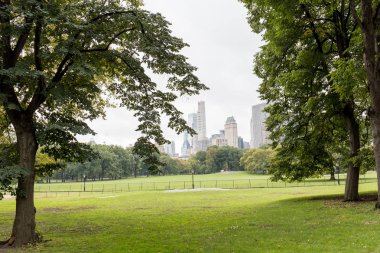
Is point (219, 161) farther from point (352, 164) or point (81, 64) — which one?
point (81, 64)

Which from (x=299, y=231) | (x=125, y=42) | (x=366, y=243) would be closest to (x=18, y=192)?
(x=125, y=42)

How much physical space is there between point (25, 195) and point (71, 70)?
4611 mm

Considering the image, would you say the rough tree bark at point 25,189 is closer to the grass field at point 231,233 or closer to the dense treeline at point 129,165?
the grass field at point 231,233

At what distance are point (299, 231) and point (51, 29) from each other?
36.7 feet

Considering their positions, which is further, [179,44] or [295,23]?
[295,23]

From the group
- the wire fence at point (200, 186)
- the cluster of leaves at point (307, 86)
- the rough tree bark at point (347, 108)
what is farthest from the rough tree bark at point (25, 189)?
the wire fence at point (200, 186)

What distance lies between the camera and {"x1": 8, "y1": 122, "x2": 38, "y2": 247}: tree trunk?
12430 mm

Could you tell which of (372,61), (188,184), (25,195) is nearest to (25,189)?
(25,195)

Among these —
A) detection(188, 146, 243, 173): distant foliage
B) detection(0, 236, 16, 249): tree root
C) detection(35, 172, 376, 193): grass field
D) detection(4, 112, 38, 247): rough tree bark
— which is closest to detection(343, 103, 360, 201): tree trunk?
detection(4, 112, 38, 247): rough tree bark

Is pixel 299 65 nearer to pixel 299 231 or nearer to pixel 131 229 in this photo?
pixel 299 231

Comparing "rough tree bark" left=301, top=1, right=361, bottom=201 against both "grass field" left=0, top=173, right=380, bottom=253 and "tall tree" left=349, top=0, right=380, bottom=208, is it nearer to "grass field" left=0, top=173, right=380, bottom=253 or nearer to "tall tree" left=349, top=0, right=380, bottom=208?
"grass field" left=0, top=173, right=380, bottom=253

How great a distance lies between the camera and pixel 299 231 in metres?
12.6

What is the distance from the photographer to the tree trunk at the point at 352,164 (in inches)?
822

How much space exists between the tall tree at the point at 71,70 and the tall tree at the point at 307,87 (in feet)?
22.6
